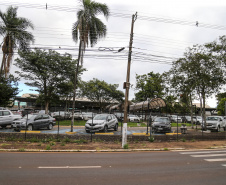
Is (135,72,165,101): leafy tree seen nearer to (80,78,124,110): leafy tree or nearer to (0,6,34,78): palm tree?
(80,78,124,110): leafy tree

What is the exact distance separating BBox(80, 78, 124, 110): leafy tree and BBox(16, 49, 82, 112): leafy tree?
1599cm

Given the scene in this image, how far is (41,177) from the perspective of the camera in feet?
18.3

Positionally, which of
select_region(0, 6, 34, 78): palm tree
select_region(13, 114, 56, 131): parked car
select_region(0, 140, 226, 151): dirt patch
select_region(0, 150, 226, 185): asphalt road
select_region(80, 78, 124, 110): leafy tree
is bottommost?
select_region(0, 140, 226, 151): dirt patch

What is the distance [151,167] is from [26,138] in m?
9.79

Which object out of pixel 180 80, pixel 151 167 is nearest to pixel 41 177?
pixel 151 167

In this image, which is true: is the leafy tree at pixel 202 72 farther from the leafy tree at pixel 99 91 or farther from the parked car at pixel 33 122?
the leafy tree at pixel 99 91

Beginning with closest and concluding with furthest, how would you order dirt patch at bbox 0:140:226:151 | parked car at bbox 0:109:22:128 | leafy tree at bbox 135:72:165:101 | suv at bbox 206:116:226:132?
dirt patch at bbox 0:140:226:151 < parked car at bbox 0:109:22:128 < suv at bbox 206:116:226:132 < leafy tree at bbox 135:72:165:101

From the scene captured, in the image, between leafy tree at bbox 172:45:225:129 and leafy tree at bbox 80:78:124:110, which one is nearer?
leafy tree at bbox 172:45:225:129

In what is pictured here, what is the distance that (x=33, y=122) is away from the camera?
1659 centimetres

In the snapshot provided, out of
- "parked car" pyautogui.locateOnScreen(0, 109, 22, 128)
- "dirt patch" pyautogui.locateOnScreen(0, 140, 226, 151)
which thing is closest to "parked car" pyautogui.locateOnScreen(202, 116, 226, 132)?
"dirt patch" pyautogui.locateOnScreen(0, 140, 226, 151)

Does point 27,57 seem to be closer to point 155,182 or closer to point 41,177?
point 41,177

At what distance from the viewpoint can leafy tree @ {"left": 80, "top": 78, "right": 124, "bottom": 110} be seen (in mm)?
42819

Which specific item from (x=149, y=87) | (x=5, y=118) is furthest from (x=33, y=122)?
(x=149, y=87)

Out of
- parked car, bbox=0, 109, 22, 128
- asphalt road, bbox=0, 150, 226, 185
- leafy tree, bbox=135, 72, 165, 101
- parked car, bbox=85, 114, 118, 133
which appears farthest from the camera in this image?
leafy tree, bbox=135, 72, 165, 101
